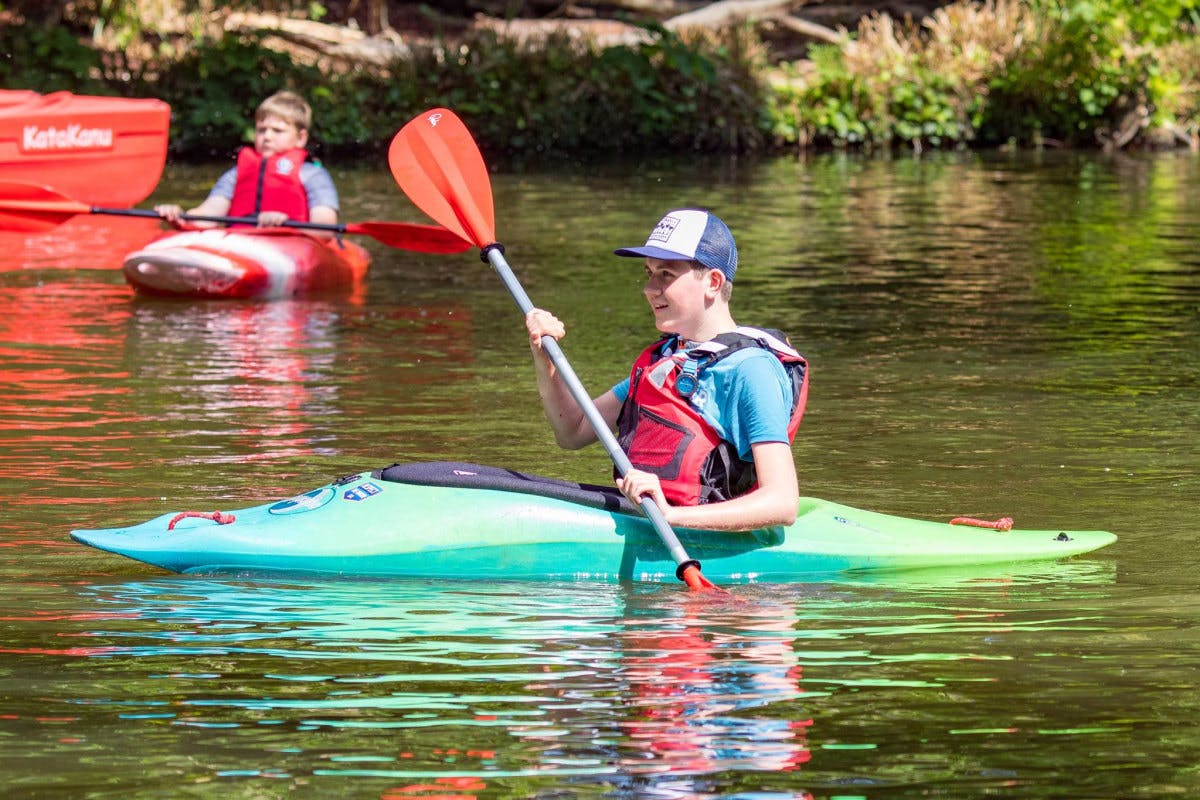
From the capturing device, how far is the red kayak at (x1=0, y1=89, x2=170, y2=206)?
10141 mm

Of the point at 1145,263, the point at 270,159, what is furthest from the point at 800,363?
the point at 1145,263

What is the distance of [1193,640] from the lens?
393 centimetres

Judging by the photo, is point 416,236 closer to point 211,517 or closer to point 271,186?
point 271,186

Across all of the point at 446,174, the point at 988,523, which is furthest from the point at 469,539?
the point at 446,174

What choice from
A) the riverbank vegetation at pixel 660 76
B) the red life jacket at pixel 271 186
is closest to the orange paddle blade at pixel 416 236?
the red life jacket at pixel 271 186

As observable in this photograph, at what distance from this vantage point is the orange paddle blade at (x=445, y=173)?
17.6ft

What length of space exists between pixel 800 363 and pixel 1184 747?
1311 mm

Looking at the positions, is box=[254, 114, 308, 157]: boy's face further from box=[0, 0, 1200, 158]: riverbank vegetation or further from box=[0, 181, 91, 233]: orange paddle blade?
box=[0, 0, 1200, 158]: riverbank vegetation

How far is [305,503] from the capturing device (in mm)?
4516

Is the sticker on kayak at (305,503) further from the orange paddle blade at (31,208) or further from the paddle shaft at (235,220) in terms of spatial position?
the orange paddle blade at (31,208)

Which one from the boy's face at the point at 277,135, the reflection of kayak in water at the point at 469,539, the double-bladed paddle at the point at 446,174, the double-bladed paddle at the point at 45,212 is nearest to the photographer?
the reflection of kayak in water at the point at 469,539

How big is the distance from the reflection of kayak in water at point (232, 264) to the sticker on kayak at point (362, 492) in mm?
4849

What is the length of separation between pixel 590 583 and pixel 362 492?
571mm

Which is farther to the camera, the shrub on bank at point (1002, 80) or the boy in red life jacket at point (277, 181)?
→ the shrub on bank at point (1002, 80)
